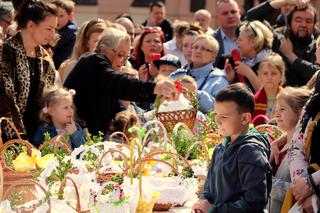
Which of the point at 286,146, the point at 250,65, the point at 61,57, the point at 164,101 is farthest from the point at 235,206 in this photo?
the point at 61,57

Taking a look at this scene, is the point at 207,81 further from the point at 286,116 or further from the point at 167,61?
the point at 286,116

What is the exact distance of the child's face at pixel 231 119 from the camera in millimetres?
4277

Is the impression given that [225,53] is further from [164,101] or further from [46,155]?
[46,155]

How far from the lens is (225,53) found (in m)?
8.59

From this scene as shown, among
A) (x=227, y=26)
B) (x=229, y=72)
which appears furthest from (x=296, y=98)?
(x=227, y=26)

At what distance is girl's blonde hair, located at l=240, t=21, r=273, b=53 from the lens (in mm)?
7871

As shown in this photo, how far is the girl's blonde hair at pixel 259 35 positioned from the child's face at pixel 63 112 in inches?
81.7

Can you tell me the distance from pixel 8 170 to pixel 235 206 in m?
1.62

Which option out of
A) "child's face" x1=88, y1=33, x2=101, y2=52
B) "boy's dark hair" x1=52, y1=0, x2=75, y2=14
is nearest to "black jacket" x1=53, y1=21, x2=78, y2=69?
"boy's dark hair" x1=52, y1=0, x2=75, y2=14

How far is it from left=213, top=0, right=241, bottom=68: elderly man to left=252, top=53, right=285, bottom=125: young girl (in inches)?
54.6

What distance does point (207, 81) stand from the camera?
25.3ft

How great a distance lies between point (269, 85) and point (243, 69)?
60 cm

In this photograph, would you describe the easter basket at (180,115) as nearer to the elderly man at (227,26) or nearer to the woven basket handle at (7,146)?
the woven basket handle at (7,146)

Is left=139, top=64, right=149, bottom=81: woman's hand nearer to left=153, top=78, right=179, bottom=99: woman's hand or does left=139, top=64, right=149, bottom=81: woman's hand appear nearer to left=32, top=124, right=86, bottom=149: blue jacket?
left=32, top=124, right=86, bottom=149: blue jacket
